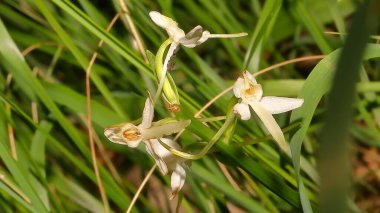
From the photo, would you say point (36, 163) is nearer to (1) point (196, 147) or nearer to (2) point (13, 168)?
(2) point (13, 168)

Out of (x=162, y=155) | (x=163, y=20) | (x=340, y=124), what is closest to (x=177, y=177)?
(x=162, y=155)

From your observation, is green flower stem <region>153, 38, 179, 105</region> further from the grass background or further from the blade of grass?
the blade of grass

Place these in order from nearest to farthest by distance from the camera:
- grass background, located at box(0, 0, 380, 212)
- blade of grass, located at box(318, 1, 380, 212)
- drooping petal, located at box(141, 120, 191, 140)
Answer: blade of grass, located at box(318, 1, 380, 212)
drooping petal, located at box(141, 120, 191, 140)
grass background, located at box(0, 0, 380, 212)

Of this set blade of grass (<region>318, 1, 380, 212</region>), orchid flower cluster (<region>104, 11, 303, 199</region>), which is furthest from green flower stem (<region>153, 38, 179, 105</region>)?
blade of grass (<region>318, 1, 380, 212</region>)

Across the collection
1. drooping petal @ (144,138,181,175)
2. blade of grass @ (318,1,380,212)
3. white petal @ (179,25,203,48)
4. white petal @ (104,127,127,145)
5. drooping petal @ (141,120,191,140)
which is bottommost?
blade of grass @ (318,1,380,212)

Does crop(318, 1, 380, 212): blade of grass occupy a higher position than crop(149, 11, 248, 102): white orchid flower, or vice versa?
A: crop(149, 11, 248, 102): white orchid flower

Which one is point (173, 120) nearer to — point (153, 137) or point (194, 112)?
point (153, 137)

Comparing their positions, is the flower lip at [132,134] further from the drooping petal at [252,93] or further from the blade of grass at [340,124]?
the blade of grass at [340,124]
